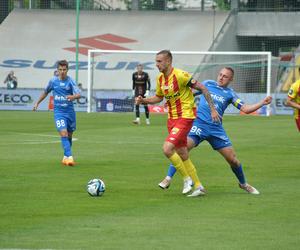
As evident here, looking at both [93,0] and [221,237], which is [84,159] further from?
[93,0]

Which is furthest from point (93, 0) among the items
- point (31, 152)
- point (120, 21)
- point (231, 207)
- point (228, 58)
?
point (231, 207)

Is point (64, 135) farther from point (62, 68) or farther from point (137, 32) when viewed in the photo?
point (137, 32)

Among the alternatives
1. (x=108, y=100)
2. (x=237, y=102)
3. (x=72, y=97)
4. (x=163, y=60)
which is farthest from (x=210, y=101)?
(x=108, y=100)

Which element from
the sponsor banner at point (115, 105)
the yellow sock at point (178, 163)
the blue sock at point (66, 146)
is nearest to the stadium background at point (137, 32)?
the sponsor banner at point (115, 105)

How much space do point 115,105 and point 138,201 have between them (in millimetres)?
32798

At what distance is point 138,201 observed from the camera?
1271cm

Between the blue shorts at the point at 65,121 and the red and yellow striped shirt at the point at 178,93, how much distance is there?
5.31 m

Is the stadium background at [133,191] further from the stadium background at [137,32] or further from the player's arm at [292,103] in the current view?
the stadium background at [137,32]

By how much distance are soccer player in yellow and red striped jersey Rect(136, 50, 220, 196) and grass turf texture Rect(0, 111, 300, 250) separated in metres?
0.48

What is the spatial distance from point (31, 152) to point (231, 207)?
9.82m

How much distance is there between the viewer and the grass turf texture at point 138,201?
9609 millimetres

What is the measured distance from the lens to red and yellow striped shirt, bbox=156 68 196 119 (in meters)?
13.4

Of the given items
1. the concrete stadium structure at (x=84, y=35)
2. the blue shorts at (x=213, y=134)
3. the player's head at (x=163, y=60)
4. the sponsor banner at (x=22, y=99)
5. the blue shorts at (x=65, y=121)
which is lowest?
the sponsor banner at (x=22, y=99)

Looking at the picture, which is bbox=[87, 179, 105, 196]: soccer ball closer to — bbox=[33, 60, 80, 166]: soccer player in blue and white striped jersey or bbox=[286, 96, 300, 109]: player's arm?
bbox=[286, 96, 300, 109]: player's arm
